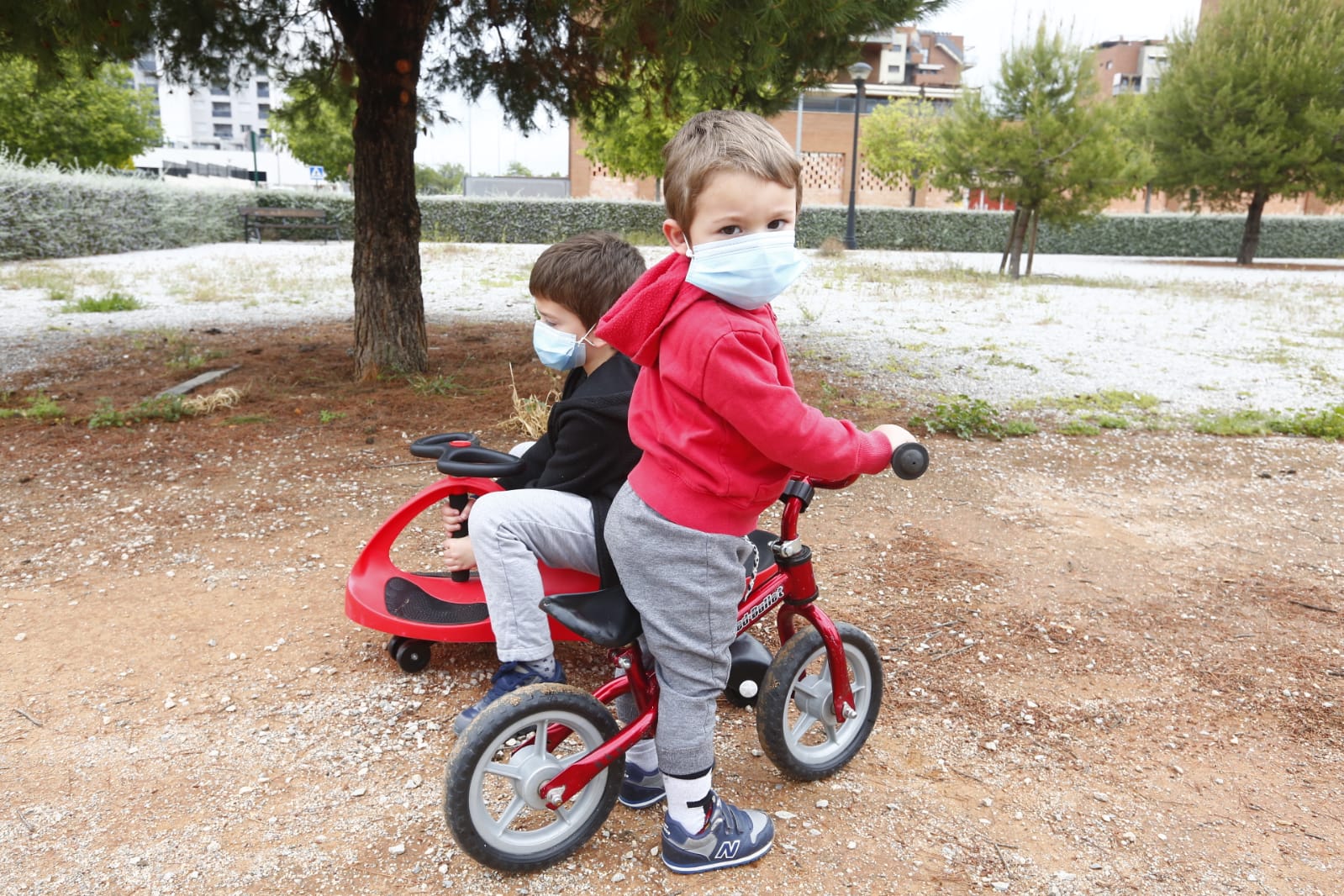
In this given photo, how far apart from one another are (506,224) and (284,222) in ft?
18.8

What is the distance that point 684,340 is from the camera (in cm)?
164

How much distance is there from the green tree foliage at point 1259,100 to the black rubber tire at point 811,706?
860 inches

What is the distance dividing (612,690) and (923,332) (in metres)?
7.69

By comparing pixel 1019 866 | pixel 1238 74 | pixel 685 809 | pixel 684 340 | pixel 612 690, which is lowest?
pixel 1019 866

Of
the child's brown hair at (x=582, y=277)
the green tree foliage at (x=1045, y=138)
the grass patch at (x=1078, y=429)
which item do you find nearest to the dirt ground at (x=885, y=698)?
the grass patch at (x=1078, y=429)

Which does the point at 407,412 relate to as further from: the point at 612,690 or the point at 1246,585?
the point at 1246,585

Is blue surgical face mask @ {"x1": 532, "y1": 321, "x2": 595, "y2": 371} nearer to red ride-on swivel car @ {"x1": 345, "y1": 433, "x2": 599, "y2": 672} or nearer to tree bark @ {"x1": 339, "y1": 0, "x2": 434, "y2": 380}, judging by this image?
red ride-on swivel car @ {"x1": 345, "y1": 433, "x2": 599, "y2": 672}

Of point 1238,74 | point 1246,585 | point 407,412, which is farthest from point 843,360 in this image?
point 1238,74

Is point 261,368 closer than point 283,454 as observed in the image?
No

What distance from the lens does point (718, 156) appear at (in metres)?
1.59

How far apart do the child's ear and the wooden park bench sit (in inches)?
919

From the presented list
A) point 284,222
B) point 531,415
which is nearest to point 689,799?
point 531,415

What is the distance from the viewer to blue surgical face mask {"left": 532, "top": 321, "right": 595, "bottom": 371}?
2279mm

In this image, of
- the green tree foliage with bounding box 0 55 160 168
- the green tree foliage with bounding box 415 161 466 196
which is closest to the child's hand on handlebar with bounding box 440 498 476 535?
the green tree foliage with bounding box 0 55 160 168
